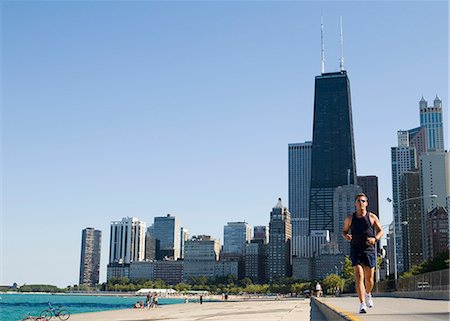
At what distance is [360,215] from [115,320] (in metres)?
27.4

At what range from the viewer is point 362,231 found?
11.9m

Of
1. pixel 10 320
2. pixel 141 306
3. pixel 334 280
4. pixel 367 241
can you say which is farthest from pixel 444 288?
pixel 334 280

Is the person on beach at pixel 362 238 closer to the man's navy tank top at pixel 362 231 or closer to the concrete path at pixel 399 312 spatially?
the man's navy tank top at pixel 362 231

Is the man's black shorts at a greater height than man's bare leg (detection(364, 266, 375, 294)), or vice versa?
the man's black shorts

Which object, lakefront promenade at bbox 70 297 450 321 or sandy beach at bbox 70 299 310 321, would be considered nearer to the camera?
lakefront promenade at bbox 70 297 450 321

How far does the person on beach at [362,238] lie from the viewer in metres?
11.9

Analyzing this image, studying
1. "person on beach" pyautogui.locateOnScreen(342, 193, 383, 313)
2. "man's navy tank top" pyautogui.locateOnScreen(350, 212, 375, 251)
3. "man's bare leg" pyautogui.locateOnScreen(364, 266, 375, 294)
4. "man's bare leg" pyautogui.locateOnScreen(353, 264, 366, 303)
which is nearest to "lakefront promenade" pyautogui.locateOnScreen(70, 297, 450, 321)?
"man's bare leg" pyautogui.locateOnScreen(353, 264, 366, 303)

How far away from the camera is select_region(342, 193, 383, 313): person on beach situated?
11.9 meters

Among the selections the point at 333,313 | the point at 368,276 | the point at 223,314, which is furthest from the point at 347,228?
the point at 223,314

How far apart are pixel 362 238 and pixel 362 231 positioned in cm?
14

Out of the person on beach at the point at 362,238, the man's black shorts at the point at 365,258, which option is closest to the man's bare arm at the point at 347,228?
the person on beach at the point at 362,238

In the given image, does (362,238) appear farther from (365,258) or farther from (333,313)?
(333,313)

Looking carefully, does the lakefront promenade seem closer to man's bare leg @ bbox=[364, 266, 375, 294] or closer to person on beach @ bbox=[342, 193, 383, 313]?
man's bare leg @ bbox=[364, 266, 375, 294]

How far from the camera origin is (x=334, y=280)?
166m
